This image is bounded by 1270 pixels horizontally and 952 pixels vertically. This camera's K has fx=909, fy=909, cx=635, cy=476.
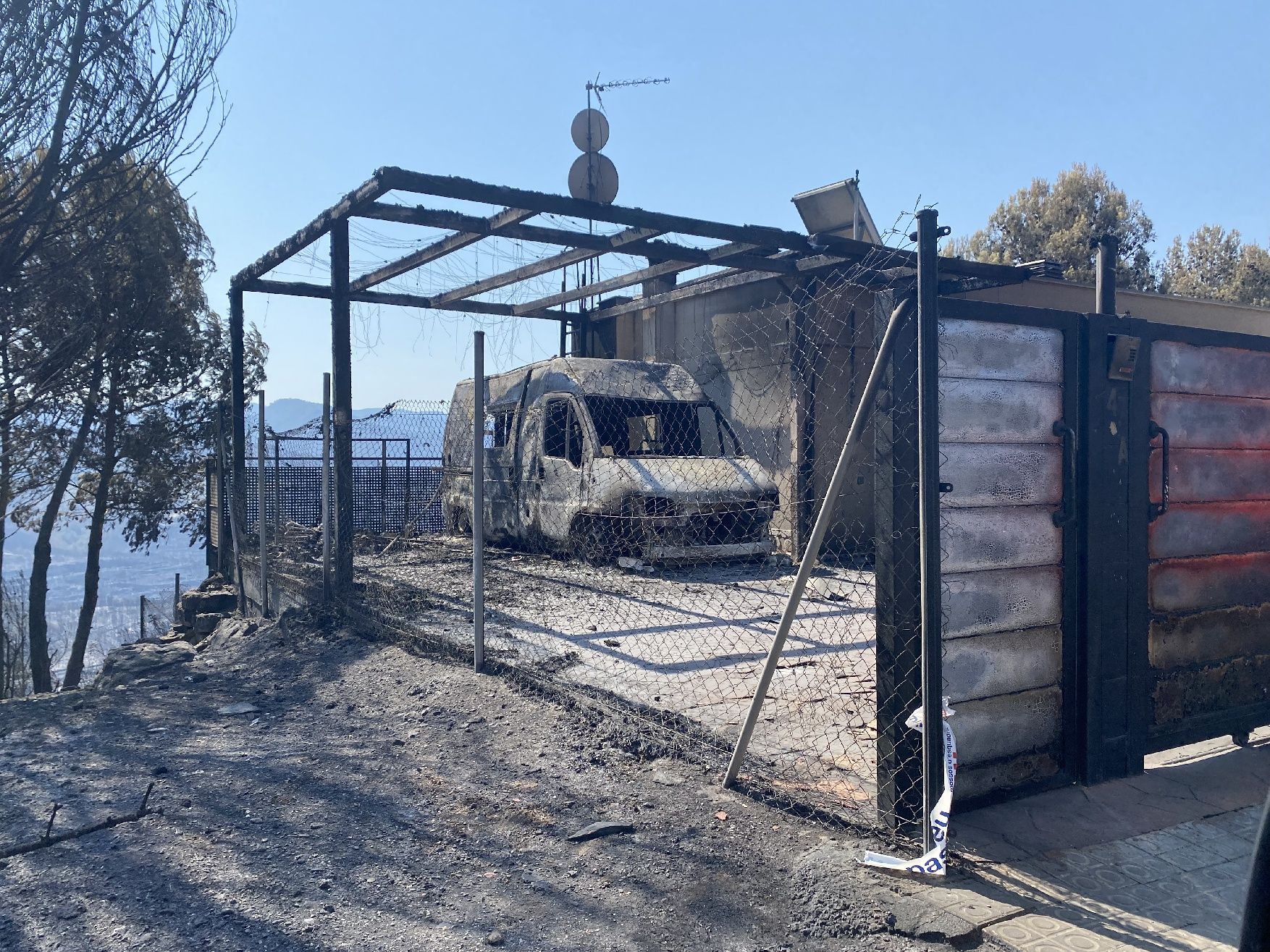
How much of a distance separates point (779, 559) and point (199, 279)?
1367 centimetres

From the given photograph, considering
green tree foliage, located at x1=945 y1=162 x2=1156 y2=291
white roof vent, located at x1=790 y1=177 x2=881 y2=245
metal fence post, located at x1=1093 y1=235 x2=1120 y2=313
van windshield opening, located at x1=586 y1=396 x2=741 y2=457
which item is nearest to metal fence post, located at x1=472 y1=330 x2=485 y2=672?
metal fence post, located at x1=1093 y1=235 x2=1120 y2=313

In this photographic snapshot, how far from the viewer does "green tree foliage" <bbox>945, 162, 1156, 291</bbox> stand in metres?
26.7

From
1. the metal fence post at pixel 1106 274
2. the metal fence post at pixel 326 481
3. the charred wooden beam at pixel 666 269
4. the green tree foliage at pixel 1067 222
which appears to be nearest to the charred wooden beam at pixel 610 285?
the charred wooden beam at pixel 666 269

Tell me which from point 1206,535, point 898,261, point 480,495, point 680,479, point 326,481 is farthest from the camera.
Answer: point 680,479

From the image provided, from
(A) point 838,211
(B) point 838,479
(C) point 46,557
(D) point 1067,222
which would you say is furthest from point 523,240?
(D) point 1067,222

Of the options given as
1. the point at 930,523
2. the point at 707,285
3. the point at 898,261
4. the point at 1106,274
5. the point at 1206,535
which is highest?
the point at 707,285

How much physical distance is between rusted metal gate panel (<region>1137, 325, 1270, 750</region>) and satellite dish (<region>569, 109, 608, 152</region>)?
200 inches

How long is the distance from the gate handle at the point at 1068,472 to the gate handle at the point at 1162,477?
505 millimetres

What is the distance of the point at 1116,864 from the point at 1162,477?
1713 millimetres

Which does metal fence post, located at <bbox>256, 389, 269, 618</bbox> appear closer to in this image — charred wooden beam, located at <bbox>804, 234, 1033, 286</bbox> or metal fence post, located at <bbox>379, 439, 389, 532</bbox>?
metal fence post, located at <bbox>379, 439, 389, 532</bbox>

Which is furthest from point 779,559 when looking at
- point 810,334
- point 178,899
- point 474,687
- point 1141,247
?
point 1141,247

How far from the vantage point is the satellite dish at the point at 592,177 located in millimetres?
7531

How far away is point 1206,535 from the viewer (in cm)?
430

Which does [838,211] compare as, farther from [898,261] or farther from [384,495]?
[384,495]
